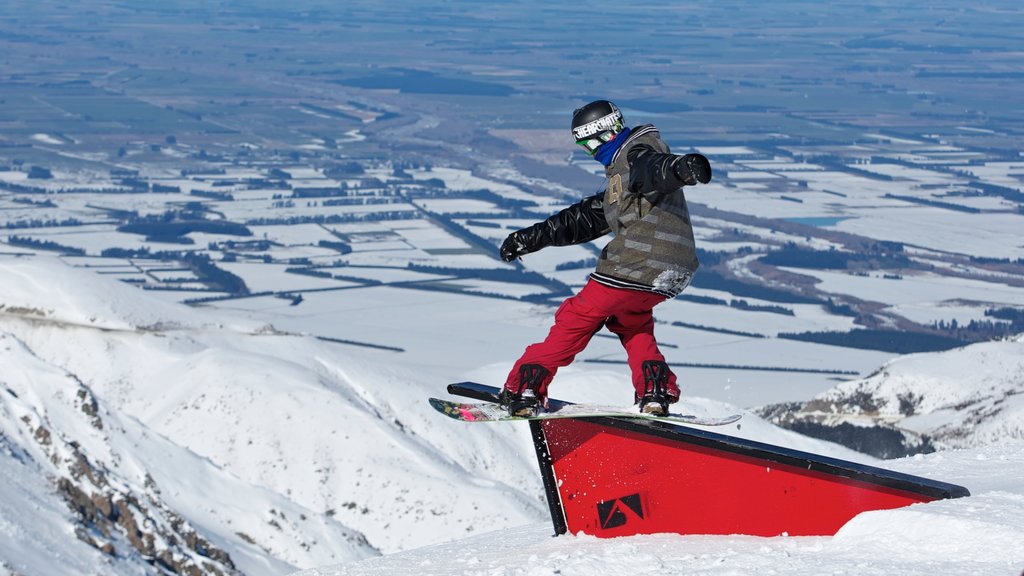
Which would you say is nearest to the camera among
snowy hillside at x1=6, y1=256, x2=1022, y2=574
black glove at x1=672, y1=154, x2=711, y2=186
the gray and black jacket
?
black glove at x1=672, y1=154, x2=711, y2=186

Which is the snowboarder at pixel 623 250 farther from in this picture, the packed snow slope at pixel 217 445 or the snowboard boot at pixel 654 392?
the packed snow slope at pixel 217 445

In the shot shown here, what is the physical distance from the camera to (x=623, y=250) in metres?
9.02

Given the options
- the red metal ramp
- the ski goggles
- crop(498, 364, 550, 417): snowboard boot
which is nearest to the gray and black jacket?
the ski goggles

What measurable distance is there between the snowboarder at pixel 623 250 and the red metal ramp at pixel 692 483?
0.39 metres

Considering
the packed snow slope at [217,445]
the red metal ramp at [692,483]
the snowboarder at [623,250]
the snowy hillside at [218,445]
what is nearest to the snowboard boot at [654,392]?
the snowboarder at [623,250]

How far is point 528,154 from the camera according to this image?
14688 centimetres

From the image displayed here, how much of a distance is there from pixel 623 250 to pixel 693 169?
1.14 metres

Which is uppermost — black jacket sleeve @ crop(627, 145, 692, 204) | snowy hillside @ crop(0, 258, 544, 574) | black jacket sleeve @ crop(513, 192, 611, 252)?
black jacket sleeve @ crop(627, 145, 692, 204)

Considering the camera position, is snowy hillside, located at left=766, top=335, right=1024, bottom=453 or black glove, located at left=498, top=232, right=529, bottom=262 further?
snowy hillside, located at left=766, top=335, right=1024, bottom=453

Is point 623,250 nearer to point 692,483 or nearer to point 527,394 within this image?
point 527,394

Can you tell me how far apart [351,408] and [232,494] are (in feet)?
16.0

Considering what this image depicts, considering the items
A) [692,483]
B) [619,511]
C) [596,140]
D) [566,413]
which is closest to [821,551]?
[692,483]

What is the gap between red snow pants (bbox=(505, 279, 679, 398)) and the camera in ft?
30.2

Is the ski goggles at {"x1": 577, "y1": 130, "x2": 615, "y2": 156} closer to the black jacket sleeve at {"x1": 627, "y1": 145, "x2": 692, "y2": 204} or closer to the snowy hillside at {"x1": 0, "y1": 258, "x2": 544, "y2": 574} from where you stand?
the black jacket sleeve at {"x1": 627, "y1": 145, "x2": 692, "y2": 204}
